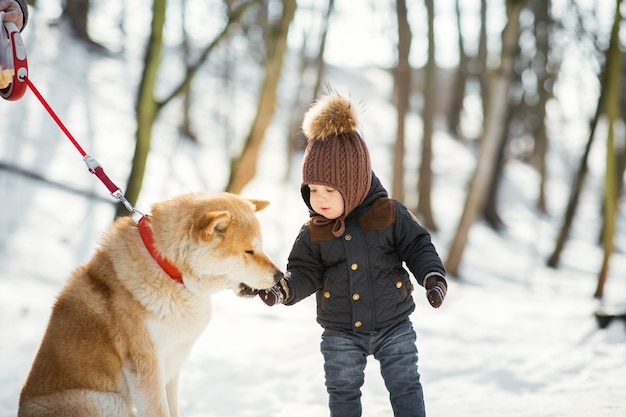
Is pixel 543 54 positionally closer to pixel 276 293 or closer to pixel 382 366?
pixel 382 366

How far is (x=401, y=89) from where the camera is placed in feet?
42.1

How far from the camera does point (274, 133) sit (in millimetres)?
23906

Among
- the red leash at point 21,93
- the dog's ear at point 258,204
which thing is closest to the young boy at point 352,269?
the dog's ear at point 258,204

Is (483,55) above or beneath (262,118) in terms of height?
above

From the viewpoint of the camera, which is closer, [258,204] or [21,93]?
[21,93]

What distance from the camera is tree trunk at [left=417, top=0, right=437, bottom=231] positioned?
1349 centimetres

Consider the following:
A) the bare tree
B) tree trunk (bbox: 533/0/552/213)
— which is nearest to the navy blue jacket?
the bare tree

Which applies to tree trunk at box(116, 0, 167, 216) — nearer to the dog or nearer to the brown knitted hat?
the dog

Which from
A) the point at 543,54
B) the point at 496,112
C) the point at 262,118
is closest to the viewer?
the point at 262,118

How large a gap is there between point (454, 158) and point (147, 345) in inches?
919

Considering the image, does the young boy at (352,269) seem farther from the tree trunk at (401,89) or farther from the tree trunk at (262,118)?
the tree trunk at (401,89)

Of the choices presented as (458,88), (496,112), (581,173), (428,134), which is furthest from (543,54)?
(496,112)

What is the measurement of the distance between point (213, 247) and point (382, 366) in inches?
40.2

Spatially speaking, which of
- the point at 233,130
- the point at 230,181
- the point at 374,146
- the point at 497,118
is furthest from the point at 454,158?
the point at 230,181
